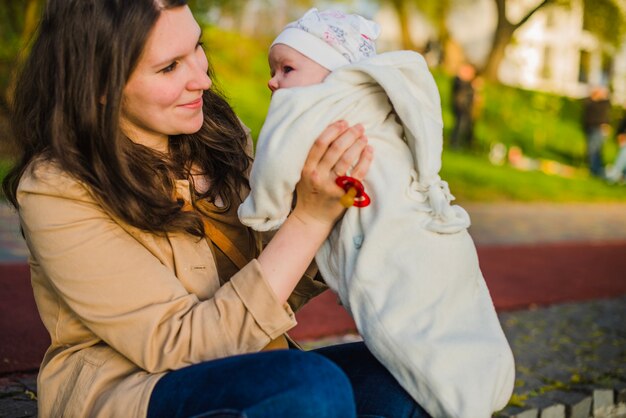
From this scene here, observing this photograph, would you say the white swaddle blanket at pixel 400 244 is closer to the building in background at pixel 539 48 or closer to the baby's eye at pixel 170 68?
the baby's eye at pixel 170 68

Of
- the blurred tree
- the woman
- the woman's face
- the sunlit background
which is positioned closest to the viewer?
the woman

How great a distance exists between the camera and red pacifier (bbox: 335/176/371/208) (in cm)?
192

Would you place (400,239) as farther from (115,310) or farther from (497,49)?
(497,49)

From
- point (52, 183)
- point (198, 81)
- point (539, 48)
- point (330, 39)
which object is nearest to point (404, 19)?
point (539, 48)

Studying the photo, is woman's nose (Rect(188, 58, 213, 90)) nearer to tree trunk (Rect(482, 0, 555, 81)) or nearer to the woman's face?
the woman's face

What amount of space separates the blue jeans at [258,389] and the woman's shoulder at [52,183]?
1.68 feet

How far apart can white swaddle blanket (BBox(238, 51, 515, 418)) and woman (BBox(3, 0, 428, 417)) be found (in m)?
0.07

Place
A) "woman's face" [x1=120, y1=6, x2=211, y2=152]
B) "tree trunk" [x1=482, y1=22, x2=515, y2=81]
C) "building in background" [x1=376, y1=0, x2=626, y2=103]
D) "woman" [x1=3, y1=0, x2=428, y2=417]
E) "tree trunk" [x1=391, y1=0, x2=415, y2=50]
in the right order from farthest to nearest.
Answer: "building in background" [x1=376, y1=0, x2=626, y2=103], "tree trunk" [x1=391, y1=0, x2=415, y2=50], "tree trunk" [x1=482, y1=22, x2=515, y2=81], "woman's face" [x1=120, y1=6, x2=211, y2=152], "woman" [x1=3, y1=0, x2=428, y2=417]

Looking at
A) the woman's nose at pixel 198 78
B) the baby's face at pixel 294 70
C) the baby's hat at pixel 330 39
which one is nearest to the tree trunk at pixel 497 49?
the baby's hat at pixel 330 39

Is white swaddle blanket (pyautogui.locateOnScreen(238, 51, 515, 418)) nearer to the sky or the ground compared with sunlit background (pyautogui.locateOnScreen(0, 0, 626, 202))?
nearer to the sky

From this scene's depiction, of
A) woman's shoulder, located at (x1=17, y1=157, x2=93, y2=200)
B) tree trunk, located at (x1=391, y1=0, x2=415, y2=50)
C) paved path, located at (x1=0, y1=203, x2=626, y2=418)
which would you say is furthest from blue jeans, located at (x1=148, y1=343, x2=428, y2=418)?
tree trunk, located at (x1=391, y1=0, x2=415, y2=50)

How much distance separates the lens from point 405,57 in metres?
2.07

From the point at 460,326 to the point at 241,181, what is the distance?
2.82 ft

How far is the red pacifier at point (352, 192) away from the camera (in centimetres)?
192
